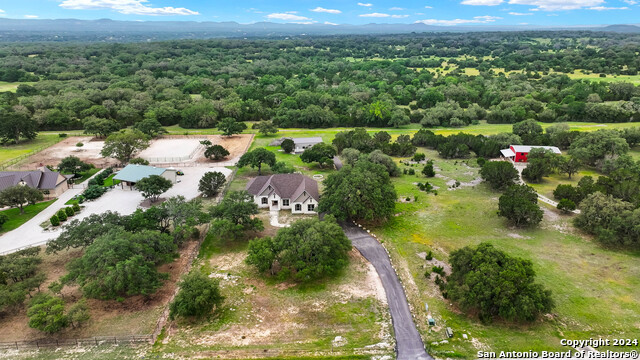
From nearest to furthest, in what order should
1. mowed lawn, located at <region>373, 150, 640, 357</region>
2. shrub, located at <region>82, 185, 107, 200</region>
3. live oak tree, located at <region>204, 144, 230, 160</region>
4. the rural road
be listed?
the rural road, mowed lawn, located at <region>373, 150, 640, 357</region>, shrub, located at <region>82, 185, 107, 200</region>, live oak tree, located at <region>204, 144, 230, 160</region>

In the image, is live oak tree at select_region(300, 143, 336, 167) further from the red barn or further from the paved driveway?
the red barn

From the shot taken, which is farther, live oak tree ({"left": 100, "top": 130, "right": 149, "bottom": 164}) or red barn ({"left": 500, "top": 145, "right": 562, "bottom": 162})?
red barn ({"left": 500, "top": 145, "right": 562, "bottom": 162})

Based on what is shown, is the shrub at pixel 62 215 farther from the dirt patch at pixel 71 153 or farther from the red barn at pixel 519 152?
the red barn at pixel 519 152

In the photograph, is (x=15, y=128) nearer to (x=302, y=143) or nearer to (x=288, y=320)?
(x=302, y=143)

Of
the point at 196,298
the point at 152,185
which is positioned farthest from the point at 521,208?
the point at 152,185

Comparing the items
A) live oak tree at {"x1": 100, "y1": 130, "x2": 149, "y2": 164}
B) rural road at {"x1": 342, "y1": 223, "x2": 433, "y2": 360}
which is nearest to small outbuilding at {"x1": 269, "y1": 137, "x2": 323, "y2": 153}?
live oak tree at {"x1": 100, "y1": 130, "x2": 149, "y2": 164}

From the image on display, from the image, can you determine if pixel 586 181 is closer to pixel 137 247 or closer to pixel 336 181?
pixel 336 181
